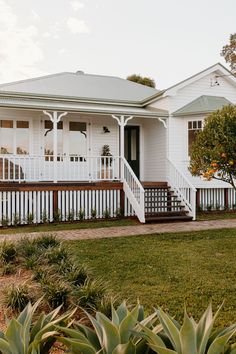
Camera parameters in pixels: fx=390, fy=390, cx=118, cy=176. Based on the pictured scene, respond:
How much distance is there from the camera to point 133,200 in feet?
45.4

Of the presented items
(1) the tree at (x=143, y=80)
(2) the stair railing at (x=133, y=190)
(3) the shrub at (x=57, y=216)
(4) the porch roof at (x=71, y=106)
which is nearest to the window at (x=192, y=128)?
(4) the porch roof at (x=71, y=106)

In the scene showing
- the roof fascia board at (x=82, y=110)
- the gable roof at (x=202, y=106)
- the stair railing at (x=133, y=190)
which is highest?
the gable roof at (x=202, y=106)

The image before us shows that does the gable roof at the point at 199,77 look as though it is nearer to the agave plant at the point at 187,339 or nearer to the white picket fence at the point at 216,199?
the white picket fence at the point at 216,199

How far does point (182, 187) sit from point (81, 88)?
7.41 meters

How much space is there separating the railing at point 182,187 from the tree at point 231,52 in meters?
20.8

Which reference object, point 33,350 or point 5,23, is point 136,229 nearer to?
point 33,350

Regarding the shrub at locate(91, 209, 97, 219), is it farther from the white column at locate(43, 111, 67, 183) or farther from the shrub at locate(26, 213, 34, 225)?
the shrub at locate(26, 213, 34, 225)

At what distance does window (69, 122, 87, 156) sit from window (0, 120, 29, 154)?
1825mm

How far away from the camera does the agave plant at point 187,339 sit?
7.34 ft

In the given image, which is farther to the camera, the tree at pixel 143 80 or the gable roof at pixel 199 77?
the tree at pixel 143 80

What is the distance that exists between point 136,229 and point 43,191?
3915mm

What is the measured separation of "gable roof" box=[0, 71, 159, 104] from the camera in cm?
1700

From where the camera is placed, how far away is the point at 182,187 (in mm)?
14945

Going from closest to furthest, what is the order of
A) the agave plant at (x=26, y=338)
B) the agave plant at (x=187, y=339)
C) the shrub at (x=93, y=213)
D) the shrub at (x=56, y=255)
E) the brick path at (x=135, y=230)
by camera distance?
1. the agave plant at (x=187, y=339)
2. the agave plant at (x=26, y=338)
3. the shrub at (x=56, y=255)
4. the brick path at (x=135, y=230)
5. the shrub at (x=93, y=213)
